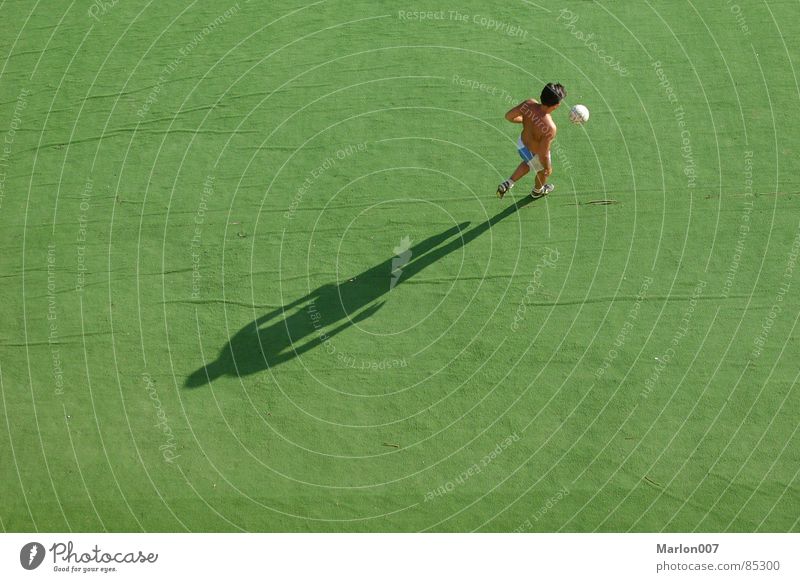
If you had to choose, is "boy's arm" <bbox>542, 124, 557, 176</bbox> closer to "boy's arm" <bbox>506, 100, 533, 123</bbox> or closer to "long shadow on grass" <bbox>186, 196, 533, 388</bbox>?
"boy's arm" <bbox>506, 100, 533, 123</bbox>

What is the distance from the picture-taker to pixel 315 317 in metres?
10.1

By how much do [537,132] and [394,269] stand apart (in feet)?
8.69

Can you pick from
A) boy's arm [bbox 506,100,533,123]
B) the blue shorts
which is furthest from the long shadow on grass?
boy's arm [bbox 506,100,533,123]

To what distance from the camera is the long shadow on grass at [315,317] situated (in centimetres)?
998

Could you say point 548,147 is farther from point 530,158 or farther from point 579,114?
point 579,114

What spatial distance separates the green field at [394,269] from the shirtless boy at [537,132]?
741 millimetres

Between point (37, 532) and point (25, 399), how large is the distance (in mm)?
1734

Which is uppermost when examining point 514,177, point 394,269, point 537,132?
point 537,132

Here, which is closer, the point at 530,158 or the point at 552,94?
the point at 552,94

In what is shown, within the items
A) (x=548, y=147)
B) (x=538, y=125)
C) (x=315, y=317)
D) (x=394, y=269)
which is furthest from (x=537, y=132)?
(x=315, y=317)

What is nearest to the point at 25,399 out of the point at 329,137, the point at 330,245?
the point at 330,245

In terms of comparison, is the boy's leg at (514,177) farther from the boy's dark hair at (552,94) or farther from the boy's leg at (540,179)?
the boy's dark hair at (552,94)

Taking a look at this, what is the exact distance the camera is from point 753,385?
31.5 ft

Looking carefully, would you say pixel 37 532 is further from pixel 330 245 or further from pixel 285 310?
pixel 330 245
